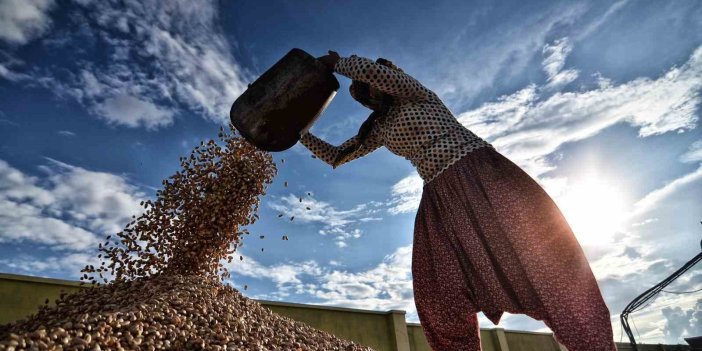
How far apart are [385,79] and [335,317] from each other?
14.2 feet

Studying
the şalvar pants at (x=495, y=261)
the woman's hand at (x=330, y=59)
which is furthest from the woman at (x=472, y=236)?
the woman's hand at (x=330, y=59)

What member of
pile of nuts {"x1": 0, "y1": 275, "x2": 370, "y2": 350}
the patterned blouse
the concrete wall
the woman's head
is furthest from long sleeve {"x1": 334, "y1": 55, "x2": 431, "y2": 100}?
the concrete wall

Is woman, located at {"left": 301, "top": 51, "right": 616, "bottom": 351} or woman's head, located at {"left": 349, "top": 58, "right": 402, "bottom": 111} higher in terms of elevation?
woman's head, located at {"left": 349, "top": 58, "right": 402, "bottom": 111}

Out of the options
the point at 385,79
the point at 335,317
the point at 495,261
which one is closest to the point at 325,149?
the point at 385,79

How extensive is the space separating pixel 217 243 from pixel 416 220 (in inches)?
74.1

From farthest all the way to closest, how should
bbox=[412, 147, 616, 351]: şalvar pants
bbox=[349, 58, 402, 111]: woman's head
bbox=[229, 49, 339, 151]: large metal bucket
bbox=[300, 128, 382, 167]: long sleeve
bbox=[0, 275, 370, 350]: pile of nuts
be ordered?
1. bbox=[300, 128, 382, 167]: long sleeve
2. bbox=[229, 49, 339, 151]: large metal bucket
3. bbox=[349, 58, 402, 111]: woman's head
4. bbox=[0, 275, 370, 350]: pile of nuts
5. bbox=[412, 147, 616, 351]: şalvar pants

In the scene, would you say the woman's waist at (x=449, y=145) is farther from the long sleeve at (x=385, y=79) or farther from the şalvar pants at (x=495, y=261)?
the long sleeve at (x=385, y=79)

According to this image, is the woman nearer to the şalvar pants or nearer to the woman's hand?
the şalvar pants

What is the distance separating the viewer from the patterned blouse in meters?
1.91

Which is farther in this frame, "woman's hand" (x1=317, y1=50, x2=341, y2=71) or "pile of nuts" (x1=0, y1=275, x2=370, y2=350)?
"woman's hand" (x1=317, y1=50, x2=341, y2=71)

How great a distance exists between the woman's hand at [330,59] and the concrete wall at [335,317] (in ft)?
11.6

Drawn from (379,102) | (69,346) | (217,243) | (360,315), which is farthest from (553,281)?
(360,315)

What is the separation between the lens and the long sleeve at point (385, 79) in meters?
1.91

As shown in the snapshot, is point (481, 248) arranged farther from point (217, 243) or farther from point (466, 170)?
point (217, 243)
